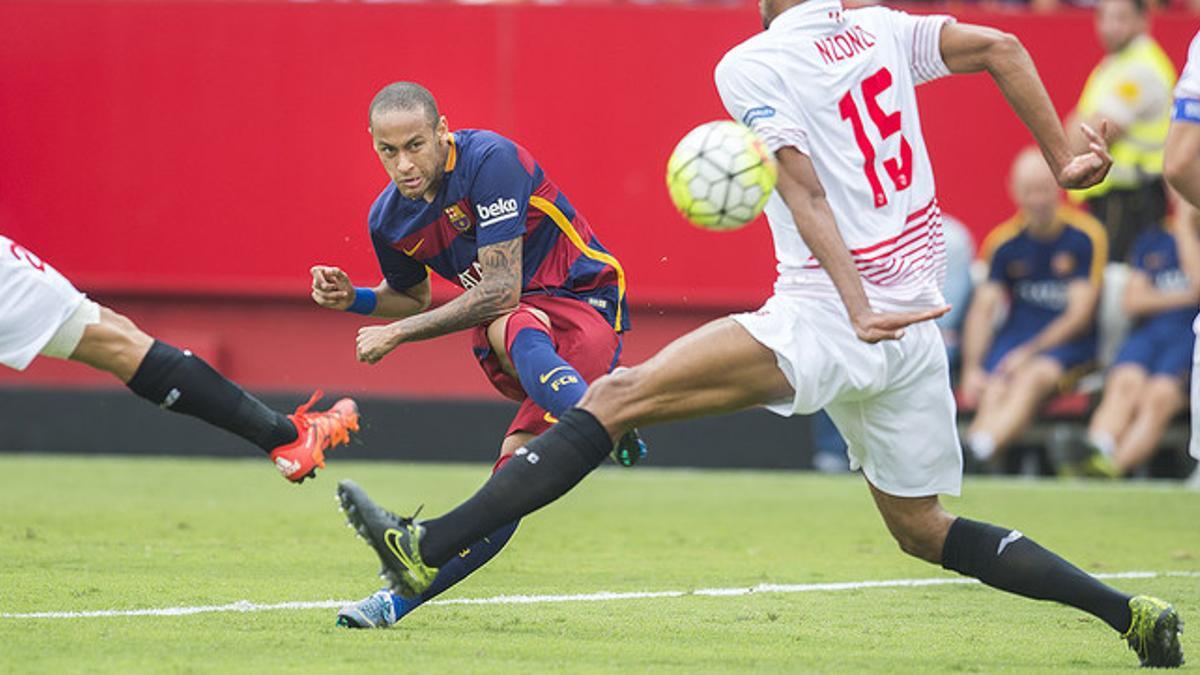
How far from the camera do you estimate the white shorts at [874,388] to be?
5.48m

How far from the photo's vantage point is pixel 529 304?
6.90 metres

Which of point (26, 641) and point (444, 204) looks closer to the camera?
point (26, 641)

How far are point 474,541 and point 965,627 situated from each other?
2.13 metres

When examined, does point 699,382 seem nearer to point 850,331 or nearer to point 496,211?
point 850,331

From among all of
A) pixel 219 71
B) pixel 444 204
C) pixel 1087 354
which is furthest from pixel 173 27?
pixel 444 204

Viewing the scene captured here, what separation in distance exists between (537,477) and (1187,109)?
2.63 metres

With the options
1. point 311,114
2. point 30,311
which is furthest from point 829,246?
point 311,114

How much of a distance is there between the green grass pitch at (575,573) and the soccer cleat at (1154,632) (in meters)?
0.12

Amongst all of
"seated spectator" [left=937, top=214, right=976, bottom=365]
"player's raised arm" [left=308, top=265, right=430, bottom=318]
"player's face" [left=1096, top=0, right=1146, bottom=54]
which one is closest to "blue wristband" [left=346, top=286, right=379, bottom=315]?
"player's raised arm" [left=308, top=265, right=430, bottom=318]

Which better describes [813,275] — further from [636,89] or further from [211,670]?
[636,89]

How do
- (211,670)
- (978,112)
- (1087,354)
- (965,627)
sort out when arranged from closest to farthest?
(211,670)
(965,627)
(1087,354)
(978,112)

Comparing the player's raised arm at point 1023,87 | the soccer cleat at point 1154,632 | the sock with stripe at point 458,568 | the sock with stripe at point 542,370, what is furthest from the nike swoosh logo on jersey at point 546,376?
the soccer cleat at point 1154,632

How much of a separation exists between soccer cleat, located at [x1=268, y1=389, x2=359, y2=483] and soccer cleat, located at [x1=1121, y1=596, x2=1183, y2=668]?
265 cm

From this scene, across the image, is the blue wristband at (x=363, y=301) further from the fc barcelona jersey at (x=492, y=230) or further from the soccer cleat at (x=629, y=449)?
the soccer cleat at (x=629, y=449)
